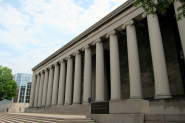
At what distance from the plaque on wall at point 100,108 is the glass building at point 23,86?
93.8 metres

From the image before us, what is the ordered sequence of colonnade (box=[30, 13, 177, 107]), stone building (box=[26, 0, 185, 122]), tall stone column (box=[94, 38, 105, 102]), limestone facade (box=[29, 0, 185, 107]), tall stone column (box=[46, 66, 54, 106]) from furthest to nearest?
tall stone column (box=[46, 66, 54, 106])
tall stone column (box=[94, 38, 105, 102])
limestone facade (box=[29, 0, 185, 107])
colonnade (box=[30, 13, 177, 107])
stone building (box=[26, 0, 185, 122])

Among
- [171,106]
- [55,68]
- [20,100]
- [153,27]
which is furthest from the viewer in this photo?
[20,100]

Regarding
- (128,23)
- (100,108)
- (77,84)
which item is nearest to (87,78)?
(77,84)

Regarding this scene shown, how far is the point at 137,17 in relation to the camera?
2420cm

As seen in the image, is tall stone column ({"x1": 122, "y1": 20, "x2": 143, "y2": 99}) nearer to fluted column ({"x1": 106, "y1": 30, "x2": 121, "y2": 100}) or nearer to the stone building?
the stone building

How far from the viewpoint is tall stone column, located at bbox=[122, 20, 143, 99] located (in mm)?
21703

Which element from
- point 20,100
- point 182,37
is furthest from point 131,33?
point 20,100

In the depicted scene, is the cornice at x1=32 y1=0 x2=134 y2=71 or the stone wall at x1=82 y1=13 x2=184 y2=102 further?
the cornice at x1=32 y1=0 x2=134 y2=71

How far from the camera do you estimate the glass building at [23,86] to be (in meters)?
99.1

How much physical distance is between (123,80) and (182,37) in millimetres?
16980

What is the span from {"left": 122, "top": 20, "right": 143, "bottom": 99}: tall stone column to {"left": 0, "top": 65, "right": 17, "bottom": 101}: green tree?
167ft

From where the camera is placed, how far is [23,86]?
4063 inches

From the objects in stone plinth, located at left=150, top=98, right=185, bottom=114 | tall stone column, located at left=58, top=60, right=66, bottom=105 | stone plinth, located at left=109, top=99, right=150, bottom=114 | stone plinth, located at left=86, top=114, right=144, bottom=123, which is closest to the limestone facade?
tall stone column, located at left=58, top=60, right=66, bottom=105

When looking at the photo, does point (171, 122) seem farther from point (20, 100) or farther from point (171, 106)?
point (20, 100)
